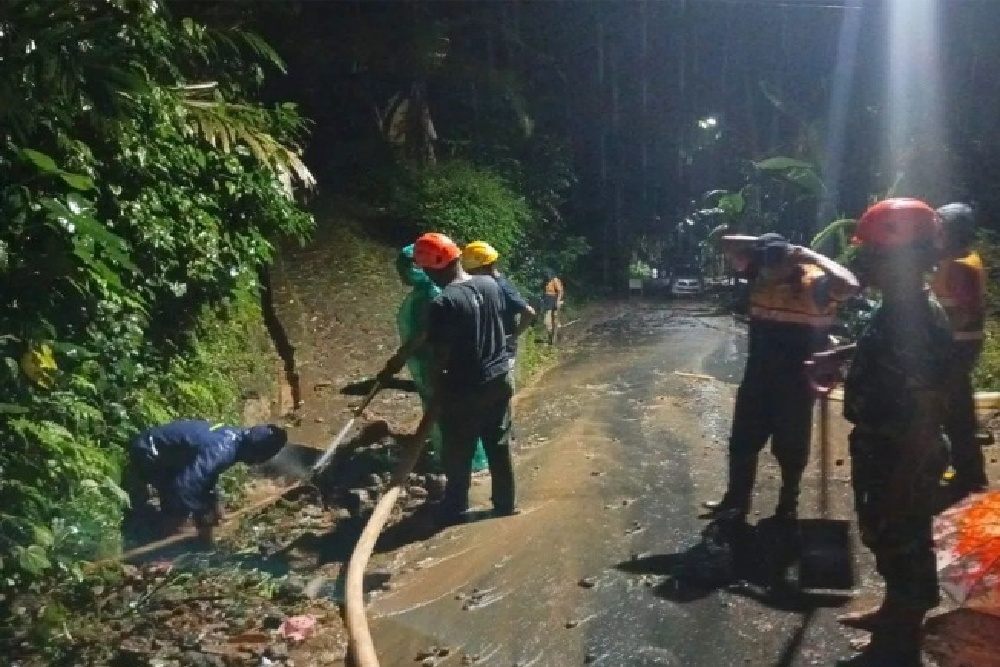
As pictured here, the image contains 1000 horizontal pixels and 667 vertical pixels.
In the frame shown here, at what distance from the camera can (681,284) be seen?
116 ft

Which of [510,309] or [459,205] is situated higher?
[510,309]

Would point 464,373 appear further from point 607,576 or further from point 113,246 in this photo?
point 113,246

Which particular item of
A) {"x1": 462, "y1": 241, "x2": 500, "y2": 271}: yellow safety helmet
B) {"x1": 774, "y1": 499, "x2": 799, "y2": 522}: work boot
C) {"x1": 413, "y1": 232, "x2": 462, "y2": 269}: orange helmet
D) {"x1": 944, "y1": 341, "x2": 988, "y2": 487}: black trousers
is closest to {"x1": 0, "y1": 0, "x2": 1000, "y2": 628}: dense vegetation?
{"x1": 413, "y1": 232, "x2": 462, "y2": 269}: orange helmet

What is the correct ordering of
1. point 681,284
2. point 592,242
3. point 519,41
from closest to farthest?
point 519,41 → point 592,242 → point 681,284

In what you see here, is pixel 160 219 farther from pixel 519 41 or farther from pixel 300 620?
pixel 519 41

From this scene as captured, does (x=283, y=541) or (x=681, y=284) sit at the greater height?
(x=283, y=541)

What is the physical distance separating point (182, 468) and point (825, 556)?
Result: 3722mm

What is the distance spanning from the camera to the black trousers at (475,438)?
603 centimetres

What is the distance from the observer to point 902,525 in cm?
366

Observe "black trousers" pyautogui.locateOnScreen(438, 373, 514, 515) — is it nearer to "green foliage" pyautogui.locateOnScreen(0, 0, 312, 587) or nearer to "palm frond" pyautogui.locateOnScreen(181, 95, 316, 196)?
"green foliage" pyautogui.locateOnScreen(0, 0, 312, 587)

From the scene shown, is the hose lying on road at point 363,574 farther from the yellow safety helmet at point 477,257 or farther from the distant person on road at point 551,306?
the distant person on road at point 551,306

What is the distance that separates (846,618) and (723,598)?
0.59 m

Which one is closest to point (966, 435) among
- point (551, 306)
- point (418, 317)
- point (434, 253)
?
point (434, 253)

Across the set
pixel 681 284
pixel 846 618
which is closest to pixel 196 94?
pixel 846 618
